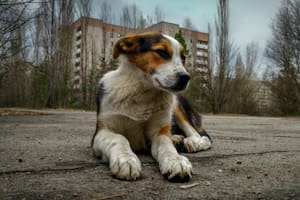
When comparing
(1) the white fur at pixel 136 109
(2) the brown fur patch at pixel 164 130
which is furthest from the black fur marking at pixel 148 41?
(2) the brown fur patch at pixel 164 130

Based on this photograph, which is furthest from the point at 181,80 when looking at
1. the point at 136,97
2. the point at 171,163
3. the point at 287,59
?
the point at 287,59

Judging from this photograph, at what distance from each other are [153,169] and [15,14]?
814cm

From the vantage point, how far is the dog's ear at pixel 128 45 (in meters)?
2.65

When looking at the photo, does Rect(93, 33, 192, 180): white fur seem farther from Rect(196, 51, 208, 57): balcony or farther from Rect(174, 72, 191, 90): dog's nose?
Rect(196, 51, 208, 57): balcony

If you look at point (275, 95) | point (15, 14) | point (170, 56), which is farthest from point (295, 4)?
point (170, 56)

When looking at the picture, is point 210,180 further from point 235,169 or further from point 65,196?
point 65,196

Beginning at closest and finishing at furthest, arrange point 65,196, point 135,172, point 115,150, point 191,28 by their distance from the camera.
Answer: point 65,196 → point 135,172 → point 115,150 → point 191,28

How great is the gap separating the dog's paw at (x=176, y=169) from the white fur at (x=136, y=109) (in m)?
0.22

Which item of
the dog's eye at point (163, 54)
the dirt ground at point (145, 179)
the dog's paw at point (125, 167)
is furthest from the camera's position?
the dog's eye at point (163, 54)

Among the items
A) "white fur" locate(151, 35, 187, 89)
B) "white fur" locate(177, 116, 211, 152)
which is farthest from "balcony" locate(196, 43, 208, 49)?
"white fur" locate(151, 35, 187, 89)

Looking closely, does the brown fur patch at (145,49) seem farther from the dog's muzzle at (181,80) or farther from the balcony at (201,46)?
the balcony at (201,46)

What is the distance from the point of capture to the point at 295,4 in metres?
24.6

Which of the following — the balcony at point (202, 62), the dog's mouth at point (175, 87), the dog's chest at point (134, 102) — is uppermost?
the balcony at point (202, 62)

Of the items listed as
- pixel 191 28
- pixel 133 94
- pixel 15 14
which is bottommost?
pixel 133 94
